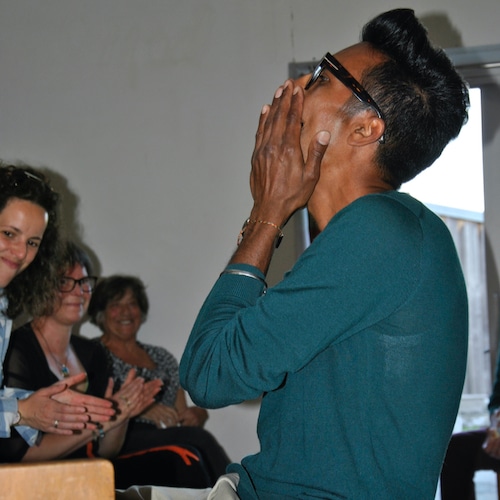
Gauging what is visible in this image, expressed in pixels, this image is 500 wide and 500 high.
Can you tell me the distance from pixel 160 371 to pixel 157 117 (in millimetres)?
1150

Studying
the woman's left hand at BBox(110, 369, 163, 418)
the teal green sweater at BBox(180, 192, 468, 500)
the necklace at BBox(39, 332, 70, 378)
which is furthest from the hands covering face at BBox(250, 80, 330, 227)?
the necklace at BBox(39, 332, 70, 378)

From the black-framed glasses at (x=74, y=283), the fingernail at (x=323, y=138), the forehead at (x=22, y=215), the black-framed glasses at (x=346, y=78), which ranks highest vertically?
the black-framed glasses at (x=346, y=78)

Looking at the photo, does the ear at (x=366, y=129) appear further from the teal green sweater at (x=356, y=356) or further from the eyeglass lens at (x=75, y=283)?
the eyeglass lens at (x=75, y=283)

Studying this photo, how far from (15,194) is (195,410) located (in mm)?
1512

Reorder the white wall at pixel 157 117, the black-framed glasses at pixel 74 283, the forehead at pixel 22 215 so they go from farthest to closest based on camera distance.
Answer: the white wall at pixel 157 117
the black-framed glasses at pixel 74 283
the forehead at pixel 22 215

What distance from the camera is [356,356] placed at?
881mm

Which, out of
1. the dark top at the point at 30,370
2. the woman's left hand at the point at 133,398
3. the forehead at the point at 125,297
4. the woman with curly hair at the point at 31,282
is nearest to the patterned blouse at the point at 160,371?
the forehead at the point at 125,297

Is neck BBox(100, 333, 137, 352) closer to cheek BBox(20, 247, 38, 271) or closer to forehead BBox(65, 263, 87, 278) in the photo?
forehead BBox(65, 263, 87, 278)

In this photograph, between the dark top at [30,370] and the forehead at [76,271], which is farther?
the forehead at [76,271]

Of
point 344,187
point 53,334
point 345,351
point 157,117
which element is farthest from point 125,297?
point 345,351

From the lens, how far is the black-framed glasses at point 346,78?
1.02 meters

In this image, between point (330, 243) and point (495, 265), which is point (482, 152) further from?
point (330, 243)

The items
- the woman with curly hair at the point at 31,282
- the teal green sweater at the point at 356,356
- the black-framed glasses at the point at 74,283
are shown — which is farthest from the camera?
the black-framed glasses at the point at 74,283

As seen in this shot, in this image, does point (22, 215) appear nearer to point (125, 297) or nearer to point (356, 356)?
point (125, 297)
